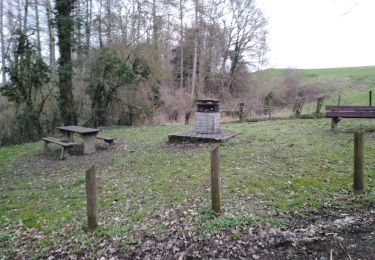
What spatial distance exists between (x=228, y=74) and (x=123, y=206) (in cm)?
1980

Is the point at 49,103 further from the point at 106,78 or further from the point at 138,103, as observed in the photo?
the point at 138,103

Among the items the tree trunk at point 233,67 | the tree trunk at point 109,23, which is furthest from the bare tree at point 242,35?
the tree trunk at point 109,23

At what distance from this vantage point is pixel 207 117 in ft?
28.0

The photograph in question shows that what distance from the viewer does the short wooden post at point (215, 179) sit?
3645 mm

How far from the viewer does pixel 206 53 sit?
2139 centimetres

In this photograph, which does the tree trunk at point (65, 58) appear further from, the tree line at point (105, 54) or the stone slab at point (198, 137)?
the stone slab at point (198, 137)

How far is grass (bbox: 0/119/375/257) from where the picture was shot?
11.9 ft

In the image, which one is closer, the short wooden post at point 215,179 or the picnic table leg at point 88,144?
the short wooden post at point 215,179

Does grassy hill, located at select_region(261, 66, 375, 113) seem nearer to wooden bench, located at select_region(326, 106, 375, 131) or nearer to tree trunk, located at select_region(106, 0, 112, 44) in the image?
wooden bench, located at select_region(326, 106, 375, 131)

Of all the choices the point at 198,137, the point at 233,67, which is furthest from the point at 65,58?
the point at 233,67

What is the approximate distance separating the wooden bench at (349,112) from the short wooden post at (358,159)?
185 inches

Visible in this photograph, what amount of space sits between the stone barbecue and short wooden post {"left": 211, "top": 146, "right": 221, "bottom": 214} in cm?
476

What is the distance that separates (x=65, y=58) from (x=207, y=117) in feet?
24.0

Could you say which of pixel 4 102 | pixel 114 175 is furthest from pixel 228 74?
pixel 114 175
